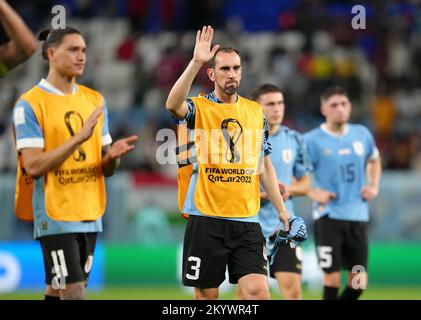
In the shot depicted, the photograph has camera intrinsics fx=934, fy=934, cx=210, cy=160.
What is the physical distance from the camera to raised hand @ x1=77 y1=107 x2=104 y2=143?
6.65m

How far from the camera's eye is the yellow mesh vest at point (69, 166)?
22.7 feet

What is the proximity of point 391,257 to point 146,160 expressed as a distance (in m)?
4.53

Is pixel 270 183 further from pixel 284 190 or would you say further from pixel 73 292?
pixel 73 292

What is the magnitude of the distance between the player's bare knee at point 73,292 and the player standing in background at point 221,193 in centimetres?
89

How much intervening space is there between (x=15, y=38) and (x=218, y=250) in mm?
2844

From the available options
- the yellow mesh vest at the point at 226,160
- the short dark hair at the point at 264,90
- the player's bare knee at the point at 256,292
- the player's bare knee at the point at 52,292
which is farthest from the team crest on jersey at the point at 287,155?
the player's bare knee at the point at 52,292

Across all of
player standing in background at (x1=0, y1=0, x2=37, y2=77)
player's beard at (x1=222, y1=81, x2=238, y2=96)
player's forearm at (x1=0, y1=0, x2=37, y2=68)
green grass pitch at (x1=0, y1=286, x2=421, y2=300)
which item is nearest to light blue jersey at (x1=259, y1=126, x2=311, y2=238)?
player's beard at (x1=222, y1=81, x2=238, y2=96)

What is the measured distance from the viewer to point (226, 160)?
722cm

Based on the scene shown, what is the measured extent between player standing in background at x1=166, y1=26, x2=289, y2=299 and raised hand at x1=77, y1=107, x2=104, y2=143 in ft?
2.10

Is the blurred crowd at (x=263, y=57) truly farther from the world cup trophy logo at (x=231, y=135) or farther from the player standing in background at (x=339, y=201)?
the world cup trophy logo at (x=231, y=135)

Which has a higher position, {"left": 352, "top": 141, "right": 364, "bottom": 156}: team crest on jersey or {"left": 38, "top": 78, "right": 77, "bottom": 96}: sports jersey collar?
{"left": 38, "top": 78, "right": 77, "bottom": 96}: sports jersey collar

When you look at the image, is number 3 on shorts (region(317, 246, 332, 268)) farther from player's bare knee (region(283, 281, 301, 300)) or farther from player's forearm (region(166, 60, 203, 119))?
player's forearm (region(166, 60, 203, 119))

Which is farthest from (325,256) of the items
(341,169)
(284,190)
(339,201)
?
(284,190)

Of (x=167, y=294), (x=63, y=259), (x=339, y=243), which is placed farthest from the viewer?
(x=167, y=294)
